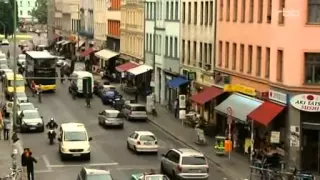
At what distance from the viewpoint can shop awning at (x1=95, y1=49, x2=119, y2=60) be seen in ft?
349

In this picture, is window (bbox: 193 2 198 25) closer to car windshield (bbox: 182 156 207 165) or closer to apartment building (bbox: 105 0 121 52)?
car windshield (bbox: 182 156 207 165)

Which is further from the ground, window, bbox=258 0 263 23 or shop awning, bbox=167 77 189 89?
window, bbox=258 0 263 23

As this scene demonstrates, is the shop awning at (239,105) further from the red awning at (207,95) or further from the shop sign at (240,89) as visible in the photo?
the red awning at (207,95)

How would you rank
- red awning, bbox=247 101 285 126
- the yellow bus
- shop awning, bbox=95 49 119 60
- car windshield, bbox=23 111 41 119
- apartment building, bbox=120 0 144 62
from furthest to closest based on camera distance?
shop awning, bbox=95 49 119 60, apartment building, bbox=120 0 144 62, the yellow bus, car windshield, bbox=23 111 41 119, red awning, bbox=247 101 285 126

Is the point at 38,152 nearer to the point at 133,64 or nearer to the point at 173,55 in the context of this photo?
the point at 173,55

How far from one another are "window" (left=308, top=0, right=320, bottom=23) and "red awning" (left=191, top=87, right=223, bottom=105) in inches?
575

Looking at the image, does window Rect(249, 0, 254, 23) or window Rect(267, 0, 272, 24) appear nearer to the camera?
window Rect(267, 0, 272, 24)

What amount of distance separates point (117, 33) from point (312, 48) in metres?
67.4

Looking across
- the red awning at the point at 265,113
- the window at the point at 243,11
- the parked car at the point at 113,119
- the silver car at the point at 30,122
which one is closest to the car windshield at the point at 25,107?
the silver car at the point at 30,122

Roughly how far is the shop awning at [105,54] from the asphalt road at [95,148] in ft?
97.9

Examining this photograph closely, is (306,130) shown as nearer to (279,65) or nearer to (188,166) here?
(279,65)

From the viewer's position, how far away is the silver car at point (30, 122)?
190 feet

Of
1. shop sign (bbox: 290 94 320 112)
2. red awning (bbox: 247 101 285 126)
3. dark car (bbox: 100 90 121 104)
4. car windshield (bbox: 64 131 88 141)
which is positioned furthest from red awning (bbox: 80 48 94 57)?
shop sign (bbox: 290 94 320 112)

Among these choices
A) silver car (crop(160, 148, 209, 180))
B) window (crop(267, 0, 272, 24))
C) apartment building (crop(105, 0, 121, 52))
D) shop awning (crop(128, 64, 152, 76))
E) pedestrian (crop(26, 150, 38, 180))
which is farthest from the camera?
apartment building (crop(105, 0, 121, 52))
